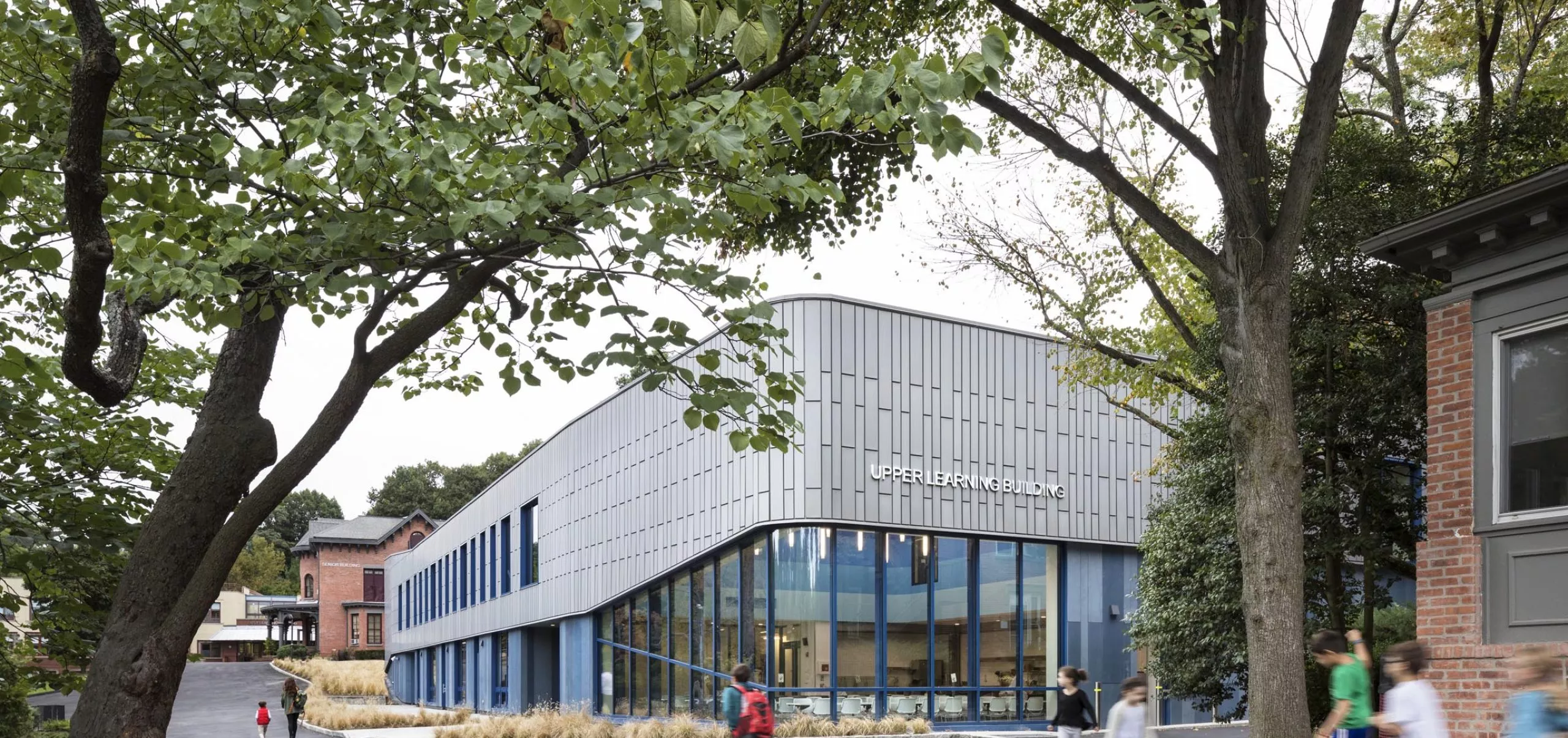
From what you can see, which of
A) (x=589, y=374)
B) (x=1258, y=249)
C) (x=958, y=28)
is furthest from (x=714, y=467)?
(x=589, y=374)

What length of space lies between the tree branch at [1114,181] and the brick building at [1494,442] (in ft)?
5.79

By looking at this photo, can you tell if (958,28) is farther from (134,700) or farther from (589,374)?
(134,700)

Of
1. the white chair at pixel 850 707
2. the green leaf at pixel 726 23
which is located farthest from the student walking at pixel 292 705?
the green leaf at pixel 726 23

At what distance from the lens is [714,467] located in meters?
24.5

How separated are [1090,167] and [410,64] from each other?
315 inches

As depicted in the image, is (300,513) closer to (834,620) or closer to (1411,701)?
(834,620)

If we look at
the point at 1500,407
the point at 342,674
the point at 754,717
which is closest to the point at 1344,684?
the point at 1500,407

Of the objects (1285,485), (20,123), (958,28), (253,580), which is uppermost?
(958,28)

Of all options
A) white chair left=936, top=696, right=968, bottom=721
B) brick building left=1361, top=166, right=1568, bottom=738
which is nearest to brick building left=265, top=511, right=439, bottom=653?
white chair left=936, top=696, right=968, bottom=721

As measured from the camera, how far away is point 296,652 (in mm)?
81125

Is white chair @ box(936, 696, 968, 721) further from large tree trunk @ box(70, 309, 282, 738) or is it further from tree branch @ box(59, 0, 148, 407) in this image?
tree branch @ box(59, 0, 148, 407)

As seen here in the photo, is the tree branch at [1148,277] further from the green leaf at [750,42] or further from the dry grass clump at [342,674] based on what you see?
the dry grass clump at [342,674]

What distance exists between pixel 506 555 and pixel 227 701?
66.9 ft

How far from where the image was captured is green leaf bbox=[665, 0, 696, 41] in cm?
499
